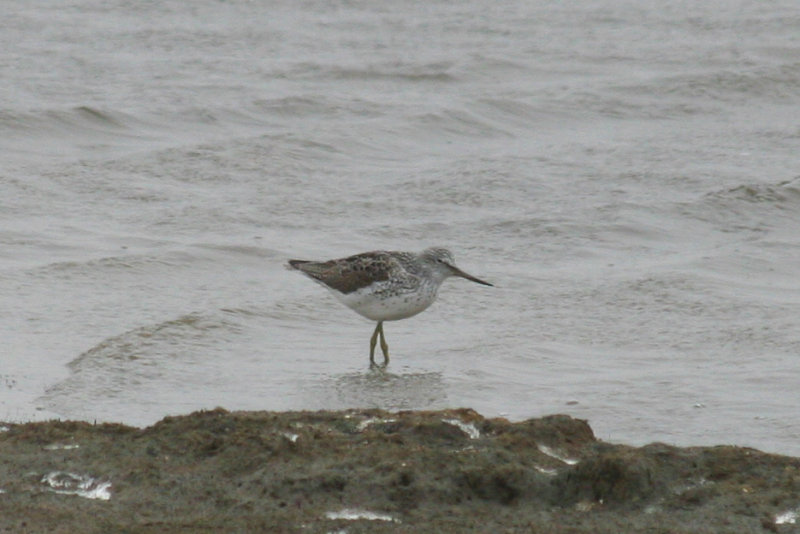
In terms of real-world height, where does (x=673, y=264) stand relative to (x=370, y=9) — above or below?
below

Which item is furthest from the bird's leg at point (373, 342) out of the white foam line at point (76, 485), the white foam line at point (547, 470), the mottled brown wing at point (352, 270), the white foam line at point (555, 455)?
the white foam line at point (76, 485)

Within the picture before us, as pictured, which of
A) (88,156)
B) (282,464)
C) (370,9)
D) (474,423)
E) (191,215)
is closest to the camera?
(282,464)

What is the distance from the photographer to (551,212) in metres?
12.3

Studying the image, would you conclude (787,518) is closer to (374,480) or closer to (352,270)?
(374,480)

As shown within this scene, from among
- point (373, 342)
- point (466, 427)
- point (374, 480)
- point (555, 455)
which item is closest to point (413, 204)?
point (373, 342)

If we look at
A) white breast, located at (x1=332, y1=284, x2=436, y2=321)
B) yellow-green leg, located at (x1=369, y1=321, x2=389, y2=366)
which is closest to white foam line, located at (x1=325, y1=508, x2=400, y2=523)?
yellow-green leg, located at (x1=369, y1=321, x2=389, y2=366)

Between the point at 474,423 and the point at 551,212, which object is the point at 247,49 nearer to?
the point at 551,212

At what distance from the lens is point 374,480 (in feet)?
15.8

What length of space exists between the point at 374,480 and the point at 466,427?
0.69m

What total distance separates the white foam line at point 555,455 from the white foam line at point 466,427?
269 millimetres

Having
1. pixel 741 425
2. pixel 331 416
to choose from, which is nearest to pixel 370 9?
pixel 741 425

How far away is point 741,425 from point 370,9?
46.9 feet

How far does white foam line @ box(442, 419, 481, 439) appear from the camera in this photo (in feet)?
17.5

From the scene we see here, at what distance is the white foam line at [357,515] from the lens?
15.2 feet
